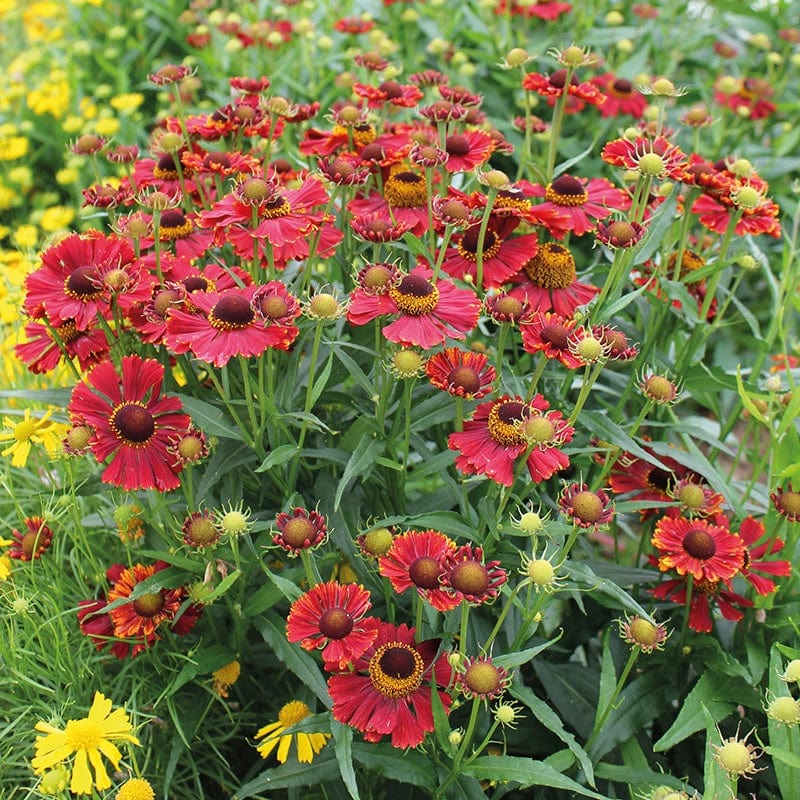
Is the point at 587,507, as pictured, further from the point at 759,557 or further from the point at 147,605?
the point at 147,605

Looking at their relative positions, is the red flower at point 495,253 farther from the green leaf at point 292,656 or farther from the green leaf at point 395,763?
the green leaf at point 395,763

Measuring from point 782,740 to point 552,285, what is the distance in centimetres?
86

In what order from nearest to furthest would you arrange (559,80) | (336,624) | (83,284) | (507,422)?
(336,624) → (507,422) → (83,284) → (559,80)

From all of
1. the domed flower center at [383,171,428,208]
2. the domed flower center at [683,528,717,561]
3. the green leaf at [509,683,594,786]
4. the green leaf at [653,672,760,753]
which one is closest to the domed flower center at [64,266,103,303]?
the domed flower center at [383,171,428,208]

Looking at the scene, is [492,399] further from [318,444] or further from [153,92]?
[153,92]

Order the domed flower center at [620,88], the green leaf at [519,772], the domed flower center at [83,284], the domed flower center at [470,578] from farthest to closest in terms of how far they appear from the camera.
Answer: the domed flower center at [620,88] → the domed flower center at [83,284] → the green leaf at [519,772] → the domed flower center at [470,578]

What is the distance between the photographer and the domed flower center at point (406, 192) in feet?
6.11

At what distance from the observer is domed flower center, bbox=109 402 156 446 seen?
1.60 meters

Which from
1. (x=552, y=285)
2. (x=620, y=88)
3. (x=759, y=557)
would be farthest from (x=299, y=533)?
(x=620, y=88)

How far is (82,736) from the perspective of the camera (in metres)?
1.49

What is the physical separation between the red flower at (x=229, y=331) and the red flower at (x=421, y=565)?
1.18 feet

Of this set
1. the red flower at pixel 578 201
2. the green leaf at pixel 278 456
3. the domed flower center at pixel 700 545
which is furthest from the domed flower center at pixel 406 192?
the domed flower center at pixel 700 545

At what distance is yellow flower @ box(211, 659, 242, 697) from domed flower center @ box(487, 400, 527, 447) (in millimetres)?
677

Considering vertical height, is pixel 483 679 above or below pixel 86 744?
above
